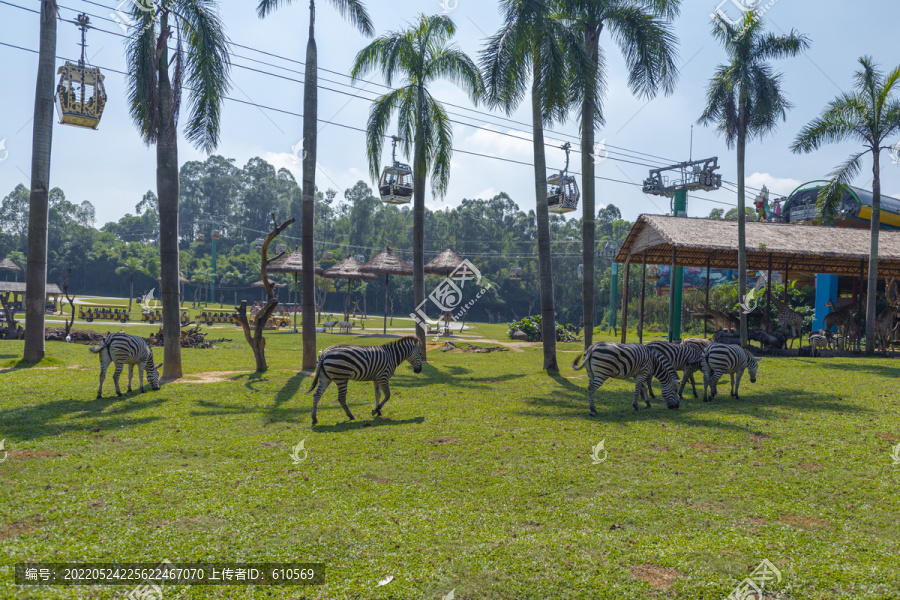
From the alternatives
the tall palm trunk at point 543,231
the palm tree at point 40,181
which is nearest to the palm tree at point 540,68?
the tall palm trunk at point 543,231

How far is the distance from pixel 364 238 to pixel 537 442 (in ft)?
256

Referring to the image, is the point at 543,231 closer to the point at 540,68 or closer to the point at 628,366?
the point at 540,68

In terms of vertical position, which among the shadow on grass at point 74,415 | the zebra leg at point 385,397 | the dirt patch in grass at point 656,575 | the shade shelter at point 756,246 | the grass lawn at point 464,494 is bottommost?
the dirt patch in grass at point 656,575

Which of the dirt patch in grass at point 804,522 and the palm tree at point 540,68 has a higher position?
the palm tree at point 540,68

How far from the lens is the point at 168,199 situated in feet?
44.2

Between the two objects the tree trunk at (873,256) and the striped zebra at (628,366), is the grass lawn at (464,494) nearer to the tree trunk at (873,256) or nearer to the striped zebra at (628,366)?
the striped zebra at (628,366)

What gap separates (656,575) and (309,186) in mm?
13860

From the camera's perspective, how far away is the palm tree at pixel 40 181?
15.6 m

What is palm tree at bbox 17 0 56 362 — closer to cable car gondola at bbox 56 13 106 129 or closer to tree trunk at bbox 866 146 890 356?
cable car gondola at bbox 56 13 106 129

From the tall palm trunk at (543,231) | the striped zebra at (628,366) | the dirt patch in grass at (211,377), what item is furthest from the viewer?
the tall palm trunk at (543,231)

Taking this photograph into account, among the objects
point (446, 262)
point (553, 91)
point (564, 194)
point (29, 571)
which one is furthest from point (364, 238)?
point (29, 571)

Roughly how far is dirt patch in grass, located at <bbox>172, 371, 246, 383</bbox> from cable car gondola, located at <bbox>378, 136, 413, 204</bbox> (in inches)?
402

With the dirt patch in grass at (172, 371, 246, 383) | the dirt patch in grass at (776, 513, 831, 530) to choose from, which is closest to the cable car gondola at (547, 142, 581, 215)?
the dirt patch in grass at (172, 371, 246, 383)

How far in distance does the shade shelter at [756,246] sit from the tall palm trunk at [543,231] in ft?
20.3
